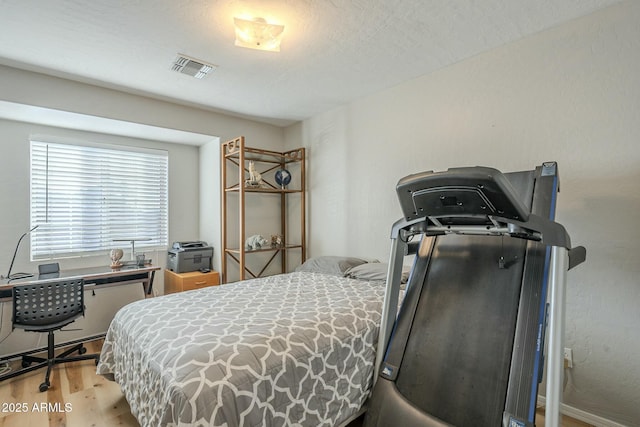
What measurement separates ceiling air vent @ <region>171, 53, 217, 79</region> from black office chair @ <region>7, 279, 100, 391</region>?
6.41ft

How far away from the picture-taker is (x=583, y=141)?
1990 mm

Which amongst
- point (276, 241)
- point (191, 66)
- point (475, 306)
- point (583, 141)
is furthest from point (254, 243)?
point (583, 141)

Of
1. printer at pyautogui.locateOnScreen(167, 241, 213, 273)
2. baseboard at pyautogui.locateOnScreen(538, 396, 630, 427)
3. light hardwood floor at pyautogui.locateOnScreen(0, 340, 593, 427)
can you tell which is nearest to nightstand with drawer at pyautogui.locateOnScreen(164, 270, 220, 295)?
printer at pyautogui.locateOnScreen(167, 241, 213, 273)

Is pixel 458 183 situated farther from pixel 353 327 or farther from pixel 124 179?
pixel 124 179

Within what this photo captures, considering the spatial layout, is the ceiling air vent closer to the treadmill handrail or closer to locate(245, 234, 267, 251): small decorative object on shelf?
locate(245, 234, 267, 251): small decorative object on shelf

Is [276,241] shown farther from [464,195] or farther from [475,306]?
[464,195]

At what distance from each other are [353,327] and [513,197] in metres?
1.09

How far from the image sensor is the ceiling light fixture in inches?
75.9

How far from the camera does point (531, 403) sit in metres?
1.35

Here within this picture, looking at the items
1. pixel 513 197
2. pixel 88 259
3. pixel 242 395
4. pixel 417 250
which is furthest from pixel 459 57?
pixel 88 259

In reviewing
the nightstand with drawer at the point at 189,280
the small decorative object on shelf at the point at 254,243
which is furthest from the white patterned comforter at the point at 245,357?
the small decorative object on shelf at the point at 254,243

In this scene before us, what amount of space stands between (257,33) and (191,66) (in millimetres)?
888

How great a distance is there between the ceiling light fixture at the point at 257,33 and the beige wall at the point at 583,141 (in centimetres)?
147

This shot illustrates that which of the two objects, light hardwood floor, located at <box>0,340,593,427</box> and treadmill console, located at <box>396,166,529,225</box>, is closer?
treadmill console, located at <box>396,166,529,225</box>
